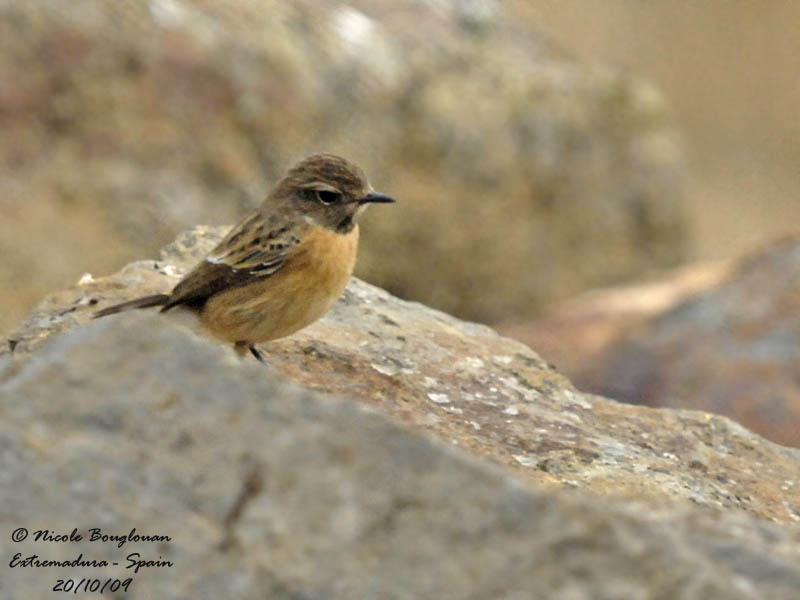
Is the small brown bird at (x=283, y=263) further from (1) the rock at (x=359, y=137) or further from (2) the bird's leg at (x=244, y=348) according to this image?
(1) the rock at (x=359, y=137)

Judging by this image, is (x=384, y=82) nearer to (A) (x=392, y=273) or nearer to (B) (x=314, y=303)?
(A) (x=392, y=273)

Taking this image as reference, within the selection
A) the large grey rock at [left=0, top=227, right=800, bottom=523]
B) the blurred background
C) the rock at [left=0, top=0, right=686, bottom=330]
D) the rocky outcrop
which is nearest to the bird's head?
the large grey rock at [left=0, top=227, right=800, bottom=523]

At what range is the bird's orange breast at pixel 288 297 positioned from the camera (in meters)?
6.12

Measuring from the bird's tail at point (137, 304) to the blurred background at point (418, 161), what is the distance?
378 cm

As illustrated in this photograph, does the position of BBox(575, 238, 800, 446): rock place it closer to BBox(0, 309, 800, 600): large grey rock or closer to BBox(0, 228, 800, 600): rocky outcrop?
BBox(0, 228, 800, 600): rocky outcrop

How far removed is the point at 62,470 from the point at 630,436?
2.91 metres

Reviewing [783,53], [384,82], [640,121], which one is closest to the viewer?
[384,82]

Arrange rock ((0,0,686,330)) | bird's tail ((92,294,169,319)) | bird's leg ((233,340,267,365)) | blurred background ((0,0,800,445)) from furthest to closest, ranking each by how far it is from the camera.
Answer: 1. rock ((0,0,686,330))
2. blurred background ((0,0,800,445))
3. bird's leg ((233,340,267,365))
4. bird's tail ((92,294,169,319))

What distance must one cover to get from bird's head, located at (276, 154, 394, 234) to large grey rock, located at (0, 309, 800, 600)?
9.95ft

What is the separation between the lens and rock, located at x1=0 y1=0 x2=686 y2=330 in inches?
405

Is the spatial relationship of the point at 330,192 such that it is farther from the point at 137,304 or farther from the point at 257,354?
the point at 137,304

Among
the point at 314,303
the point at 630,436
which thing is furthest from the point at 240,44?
the point at 630,436

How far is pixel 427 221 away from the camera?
1191 cm

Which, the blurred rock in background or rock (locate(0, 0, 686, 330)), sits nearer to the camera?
the blurred rock in background
